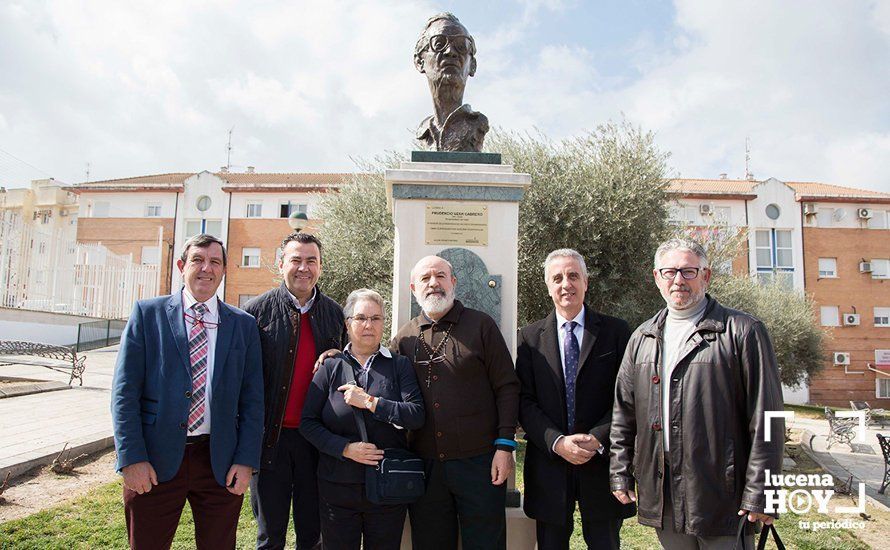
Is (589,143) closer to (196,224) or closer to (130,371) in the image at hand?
(130,371)

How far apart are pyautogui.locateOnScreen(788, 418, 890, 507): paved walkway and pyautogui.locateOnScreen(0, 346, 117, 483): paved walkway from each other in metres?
10.2

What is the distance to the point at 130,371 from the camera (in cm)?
263

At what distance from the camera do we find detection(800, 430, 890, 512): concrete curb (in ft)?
23.9

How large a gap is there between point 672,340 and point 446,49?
8.91 ft

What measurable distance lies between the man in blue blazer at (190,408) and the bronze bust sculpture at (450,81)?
204 cm

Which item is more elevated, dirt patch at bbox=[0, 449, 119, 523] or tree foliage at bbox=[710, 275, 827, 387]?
tree foliage at bbox=[710, 275, 827, 387]

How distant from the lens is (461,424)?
114 inches

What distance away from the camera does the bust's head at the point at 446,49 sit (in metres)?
4.20

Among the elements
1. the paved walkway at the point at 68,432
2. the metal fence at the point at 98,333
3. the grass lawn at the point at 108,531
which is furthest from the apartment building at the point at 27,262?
the grass lawn at the point at 108,531

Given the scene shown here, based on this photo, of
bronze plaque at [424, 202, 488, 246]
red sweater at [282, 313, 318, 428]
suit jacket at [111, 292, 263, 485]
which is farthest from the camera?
bronze plaque at [424, 202, 488, 246]

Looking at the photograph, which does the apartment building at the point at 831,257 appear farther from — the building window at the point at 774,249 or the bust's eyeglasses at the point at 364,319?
the bust's eyeglasses at the point at 364,319

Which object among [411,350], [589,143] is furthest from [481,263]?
[589,143]

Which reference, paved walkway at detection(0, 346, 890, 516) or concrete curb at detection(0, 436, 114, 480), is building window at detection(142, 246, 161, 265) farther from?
concrete curb at detection(0, 436, 114, 480)

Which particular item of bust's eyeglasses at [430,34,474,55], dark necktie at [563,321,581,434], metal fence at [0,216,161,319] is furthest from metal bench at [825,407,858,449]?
metal fence at [0,216,161,319]
